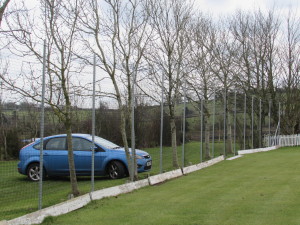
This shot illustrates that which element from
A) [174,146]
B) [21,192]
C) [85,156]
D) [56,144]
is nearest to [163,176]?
[85,156]

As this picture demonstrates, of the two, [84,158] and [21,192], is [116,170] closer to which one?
[84,158]

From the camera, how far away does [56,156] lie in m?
11.9

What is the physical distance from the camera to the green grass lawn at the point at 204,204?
21.6 feet

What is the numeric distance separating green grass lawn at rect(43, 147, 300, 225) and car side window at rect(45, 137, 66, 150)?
3139 millimetres

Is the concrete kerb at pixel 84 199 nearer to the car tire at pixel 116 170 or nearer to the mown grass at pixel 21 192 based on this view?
the mown grass at pixel 21 192

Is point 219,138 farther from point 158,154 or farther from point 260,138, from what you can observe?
point 158,154

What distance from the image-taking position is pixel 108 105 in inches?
416

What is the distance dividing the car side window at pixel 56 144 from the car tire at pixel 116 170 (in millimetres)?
1465

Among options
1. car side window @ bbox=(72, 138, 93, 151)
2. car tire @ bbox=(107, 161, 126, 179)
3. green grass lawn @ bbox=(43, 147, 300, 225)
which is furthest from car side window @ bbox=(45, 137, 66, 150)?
green grass lawn @ bbox=(43, 147, 300, 225)

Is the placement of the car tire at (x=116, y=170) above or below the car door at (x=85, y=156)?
below

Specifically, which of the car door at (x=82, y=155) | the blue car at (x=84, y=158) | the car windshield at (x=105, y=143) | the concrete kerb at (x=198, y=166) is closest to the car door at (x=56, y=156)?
the blue car at (x=84, y=158)

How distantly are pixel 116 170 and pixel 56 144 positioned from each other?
192 cm

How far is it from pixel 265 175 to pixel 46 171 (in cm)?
643

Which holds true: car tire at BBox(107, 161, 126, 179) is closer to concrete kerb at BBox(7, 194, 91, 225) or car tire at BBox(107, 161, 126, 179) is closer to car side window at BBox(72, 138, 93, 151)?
car side window at BBox(72, 138, 93, 151)
